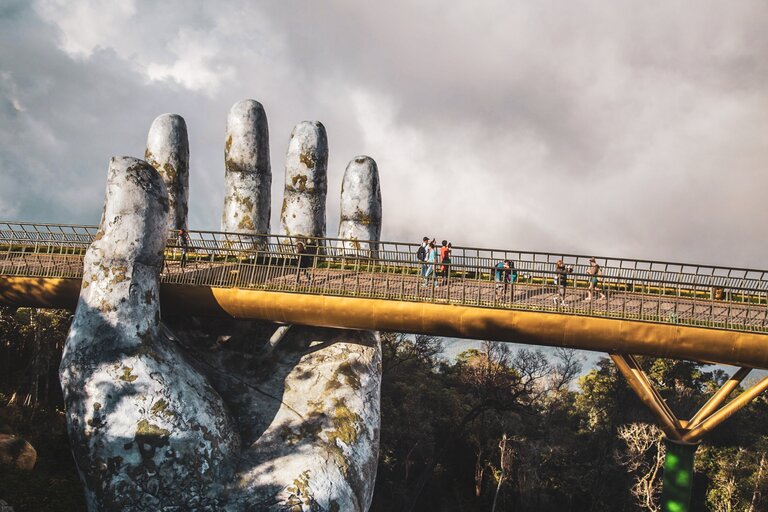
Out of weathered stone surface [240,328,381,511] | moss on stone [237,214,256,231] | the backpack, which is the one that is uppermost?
moss on stone [237,214,256,231]

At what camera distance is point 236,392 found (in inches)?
611

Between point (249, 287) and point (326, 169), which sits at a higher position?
point (326, 169)

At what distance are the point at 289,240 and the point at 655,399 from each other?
43.0 feet

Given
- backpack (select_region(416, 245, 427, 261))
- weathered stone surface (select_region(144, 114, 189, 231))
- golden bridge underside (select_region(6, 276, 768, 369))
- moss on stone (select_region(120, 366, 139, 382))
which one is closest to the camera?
moss on stone (select_region(120, 366, 139, 382))

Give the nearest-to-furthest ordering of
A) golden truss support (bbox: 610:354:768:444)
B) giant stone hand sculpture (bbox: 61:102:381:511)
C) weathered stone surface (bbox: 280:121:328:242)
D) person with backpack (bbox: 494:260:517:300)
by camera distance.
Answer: giant stone hand sculpture (bbox: 61:102:381:511), golden truss support (bbox: 610:354:768:444), person with backpack (bbox: 494:260:517:300), weathered stone surface (bbox: 280:121:328:242)

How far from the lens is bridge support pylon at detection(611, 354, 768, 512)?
48.0 ft

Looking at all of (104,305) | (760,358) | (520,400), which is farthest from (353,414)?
(520,400)

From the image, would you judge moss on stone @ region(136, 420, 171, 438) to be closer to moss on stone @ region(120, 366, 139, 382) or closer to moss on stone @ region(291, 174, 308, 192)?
moss on stone @ region(120, 366, 139, 382)

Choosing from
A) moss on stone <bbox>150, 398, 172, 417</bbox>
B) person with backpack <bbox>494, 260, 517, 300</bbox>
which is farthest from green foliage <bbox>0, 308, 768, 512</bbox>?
moss on stone <bbox>150, 398, 172, 417</bbox>

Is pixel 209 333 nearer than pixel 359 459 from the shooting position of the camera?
No

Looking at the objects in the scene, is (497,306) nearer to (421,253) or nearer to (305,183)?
(421,253)

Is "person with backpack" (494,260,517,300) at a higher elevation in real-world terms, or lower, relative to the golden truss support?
higher

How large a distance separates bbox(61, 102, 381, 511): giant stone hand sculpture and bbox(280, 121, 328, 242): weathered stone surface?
20.3 ft

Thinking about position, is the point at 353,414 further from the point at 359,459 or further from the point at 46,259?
the point at 46,259
